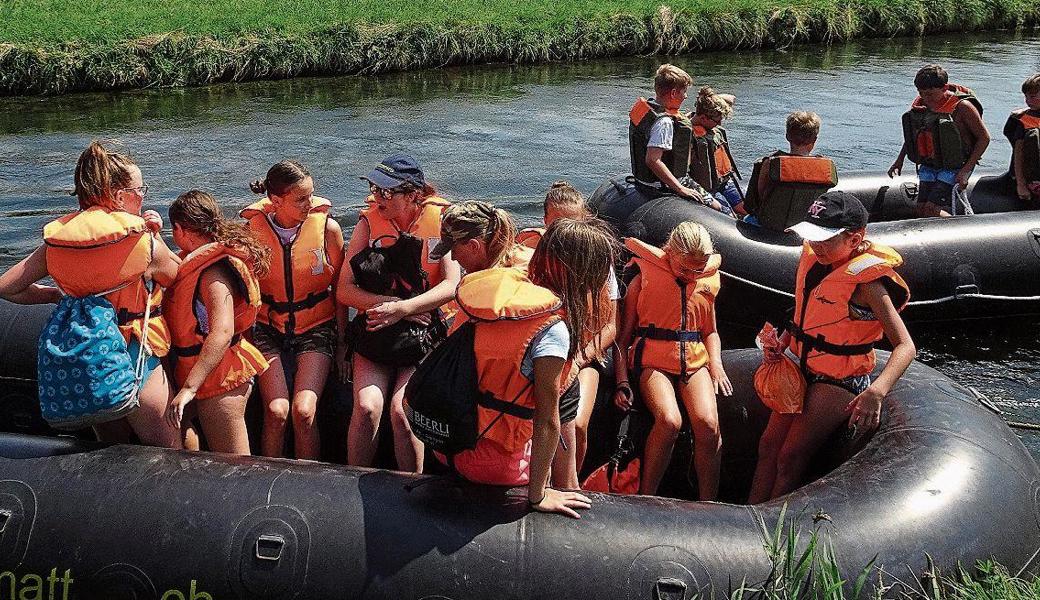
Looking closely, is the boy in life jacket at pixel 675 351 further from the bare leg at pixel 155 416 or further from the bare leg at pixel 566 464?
the bare leg at pixel 155 416

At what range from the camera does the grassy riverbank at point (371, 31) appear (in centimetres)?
1457

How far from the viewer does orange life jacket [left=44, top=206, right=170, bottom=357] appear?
367 cm

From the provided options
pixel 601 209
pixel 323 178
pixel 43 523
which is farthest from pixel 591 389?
pixel 323 178

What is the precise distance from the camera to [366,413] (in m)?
4.12

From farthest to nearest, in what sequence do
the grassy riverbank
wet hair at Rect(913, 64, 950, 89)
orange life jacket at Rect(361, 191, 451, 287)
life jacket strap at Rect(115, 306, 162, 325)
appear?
the grassy riverbank → wet hair at Rect(913, 64, 950, 89) → orange life jacket at Rect(361, 191, 451, 287) → life jacket strap at Rect(115, 306, 162, 325)

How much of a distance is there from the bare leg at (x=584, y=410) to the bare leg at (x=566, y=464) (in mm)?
164

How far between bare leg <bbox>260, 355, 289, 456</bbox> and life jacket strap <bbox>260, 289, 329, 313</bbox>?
0.24 metres

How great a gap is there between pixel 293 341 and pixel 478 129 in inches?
361

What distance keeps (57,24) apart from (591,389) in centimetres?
1350

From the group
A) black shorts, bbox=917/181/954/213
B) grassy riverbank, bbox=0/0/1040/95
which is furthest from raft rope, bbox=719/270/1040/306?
grassy riverbank, bbox=0/0/1040/95

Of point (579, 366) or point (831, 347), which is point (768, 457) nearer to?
point (831, 347)

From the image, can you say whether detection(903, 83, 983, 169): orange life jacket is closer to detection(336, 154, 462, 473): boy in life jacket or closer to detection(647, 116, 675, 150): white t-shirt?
detection(647, 116, 675, 150): white t-shirt

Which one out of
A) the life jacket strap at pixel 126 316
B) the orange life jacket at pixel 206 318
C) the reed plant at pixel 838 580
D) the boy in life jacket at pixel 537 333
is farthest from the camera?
the orange life jacket at pixel 206 318

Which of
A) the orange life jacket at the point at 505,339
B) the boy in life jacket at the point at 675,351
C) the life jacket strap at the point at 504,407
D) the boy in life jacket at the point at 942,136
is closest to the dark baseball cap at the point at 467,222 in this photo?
the orange life jacket at the point at 505,339
